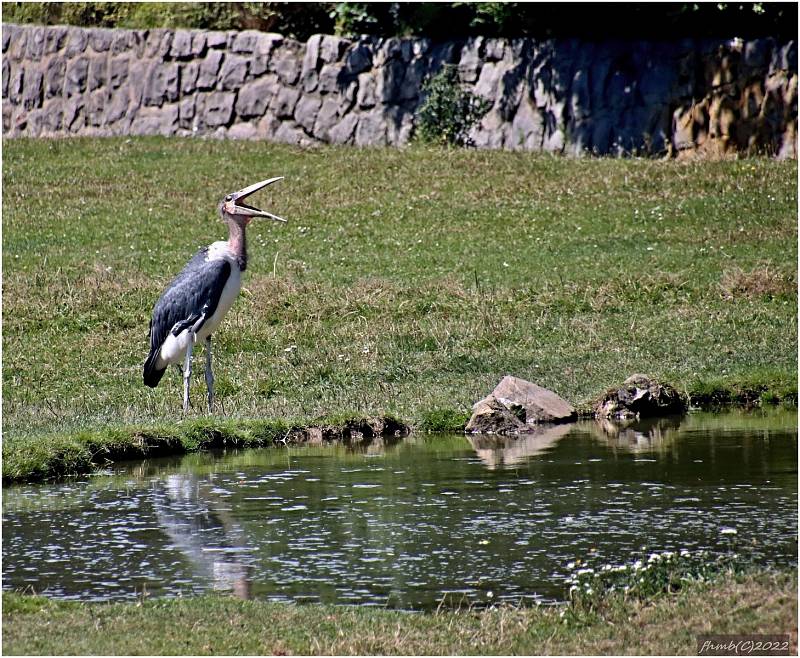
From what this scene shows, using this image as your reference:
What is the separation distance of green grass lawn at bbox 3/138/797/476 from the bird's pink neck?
48.7 inches

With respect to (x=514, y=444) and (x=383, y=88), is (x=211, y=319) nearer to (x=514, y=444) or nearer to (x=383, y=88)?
(x=514, y=444)

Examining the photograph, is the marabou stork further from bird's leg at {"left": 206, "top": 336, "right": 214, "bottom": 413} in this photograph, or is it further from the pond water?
the pond water

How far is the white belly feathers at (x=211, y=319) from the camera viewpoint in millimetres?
13375

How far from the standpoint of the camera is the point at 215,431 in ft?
39.1

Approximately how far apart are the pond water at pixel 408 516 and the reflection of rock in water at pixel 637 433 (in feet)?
0.15

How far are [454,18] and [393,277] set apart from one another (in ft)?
30.0

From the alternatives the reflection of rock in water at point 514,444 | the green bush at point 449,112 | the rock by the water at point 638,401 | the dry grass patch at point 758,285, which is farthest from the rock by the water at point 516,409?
the green bush at point 449,112

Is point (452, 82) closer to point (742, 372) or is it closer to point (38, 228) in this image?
point (38, 228)

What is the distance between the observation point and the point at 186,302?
13.4 meters

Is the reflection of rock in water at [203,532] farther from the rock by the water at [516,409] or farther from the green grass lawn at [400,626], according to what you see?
the rock by the water at [516,409]

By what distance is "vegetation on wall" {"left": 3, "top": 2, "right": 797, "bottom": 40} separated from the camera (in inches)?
954

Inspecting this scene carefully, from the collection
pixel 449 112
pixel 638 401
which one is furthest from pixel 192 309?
pixel 449 112

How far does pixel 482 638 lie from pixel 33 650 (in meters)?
1.94

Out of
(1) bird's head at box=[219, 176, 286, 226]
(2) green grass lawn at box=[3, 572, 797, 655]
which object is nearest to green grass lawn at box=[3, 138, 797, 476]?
(1) bird's head at box=[219, 176, 286, 226]
